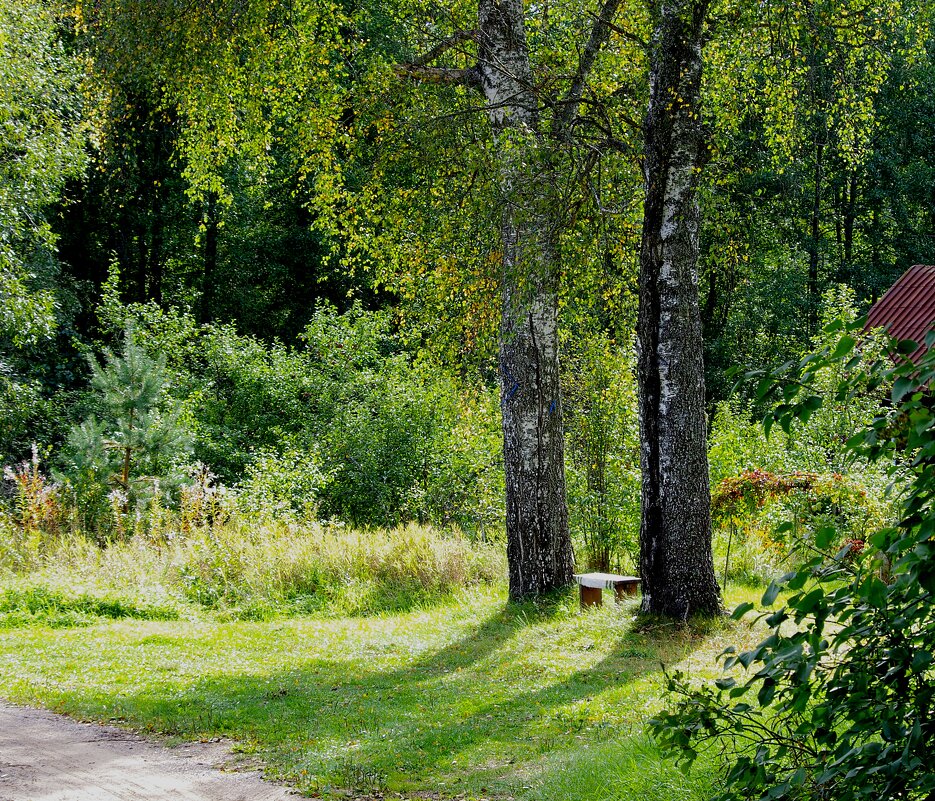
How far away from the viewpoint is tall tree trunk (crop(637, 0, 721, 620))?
9.41m

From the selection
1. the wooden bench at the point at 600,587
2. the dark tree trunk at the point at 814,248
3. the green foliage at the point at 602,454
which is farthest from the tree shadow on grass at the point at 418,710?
the dark tree trunk at the point at 814,248

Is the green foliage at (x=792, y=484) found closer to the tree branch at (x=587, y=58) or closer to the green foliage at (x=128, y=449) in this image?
the tree branch at (x=587, y=58)

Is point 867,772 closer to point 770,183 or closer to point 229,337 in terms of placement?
point 229,337

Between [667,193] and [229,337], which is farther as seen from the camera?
[229,337]

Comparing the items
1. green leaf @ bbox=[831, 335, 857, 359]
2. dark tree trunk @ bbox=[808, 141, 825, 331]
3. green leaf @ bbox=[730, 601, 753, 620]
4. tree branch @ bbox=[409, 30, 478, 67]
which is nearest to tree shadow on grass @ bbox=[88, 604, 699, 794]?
green leaf @ bbox=[730, 601, 753, 620]

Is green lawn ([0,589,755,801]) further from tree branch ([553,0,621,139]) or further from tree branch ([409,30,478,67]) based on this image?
tree branch ([409,30,478,67])

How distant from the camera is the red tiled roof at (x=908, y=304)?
20.1 m

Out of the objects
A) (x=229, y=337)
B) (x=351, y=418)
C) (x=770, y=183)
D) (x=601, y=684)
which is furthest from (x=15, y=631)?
(x=770, y=183)

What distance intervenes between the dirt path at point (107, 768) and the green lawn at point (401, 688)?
265mm

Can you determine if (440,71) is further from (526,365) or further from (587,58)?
(526,365)

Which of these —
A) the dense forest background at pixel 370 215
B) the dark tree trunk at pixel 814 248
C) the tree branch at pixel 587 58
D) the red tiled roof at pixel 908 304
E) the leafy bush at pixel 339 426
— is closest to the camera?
the dense forest background at pixel 370 215

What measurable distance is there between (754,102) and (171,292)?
1068 inches

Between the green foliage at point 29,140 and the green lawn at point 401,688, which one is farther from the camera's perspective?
the green foliage at point 29,140

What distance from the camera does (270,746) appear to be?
6.83 m
